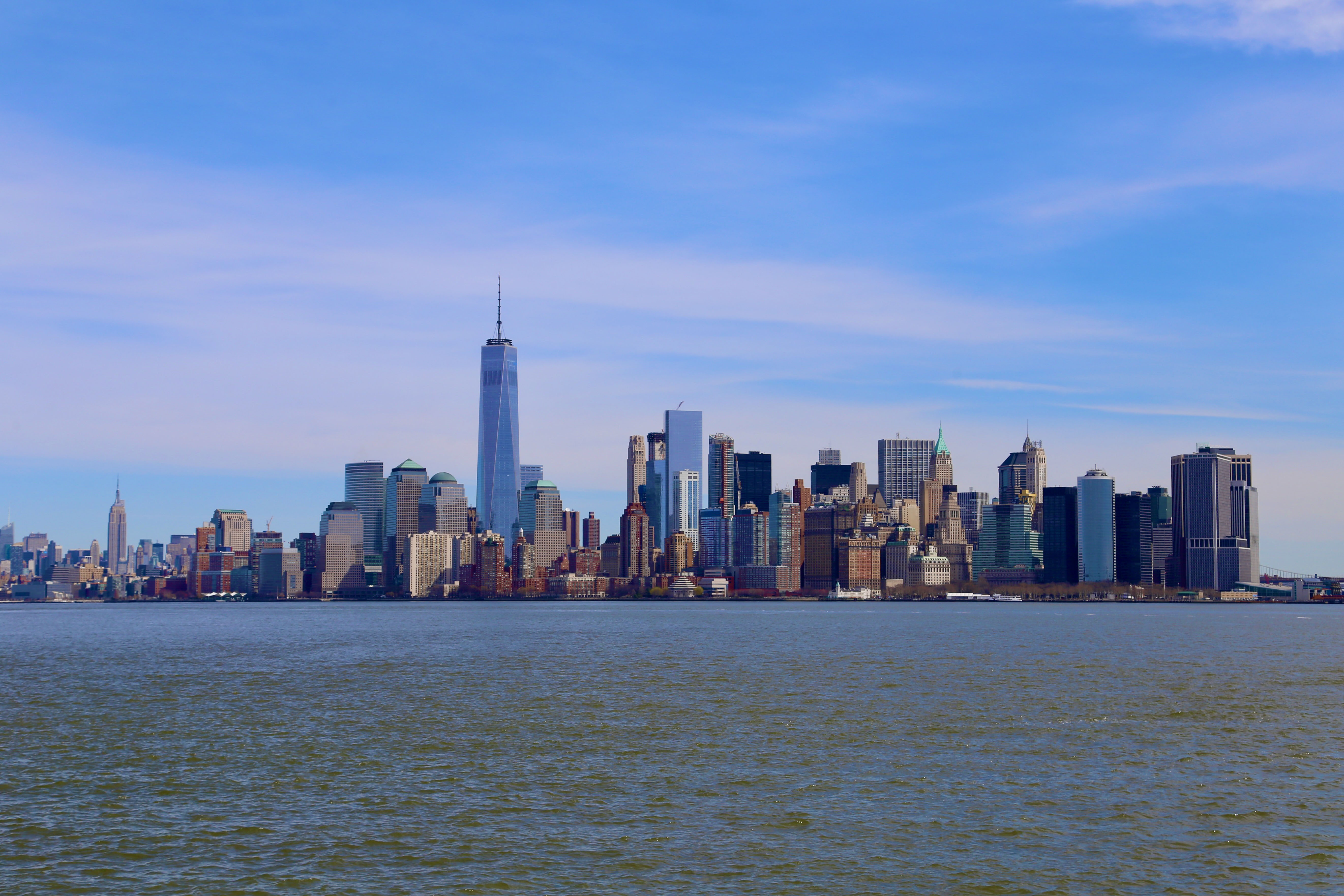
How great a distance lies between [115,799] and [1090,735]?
38768mm

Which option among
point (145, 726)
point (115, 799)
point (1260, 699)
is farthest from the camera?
point (1260, 699)

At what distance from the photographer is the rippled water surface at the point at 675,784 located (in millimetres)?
31625

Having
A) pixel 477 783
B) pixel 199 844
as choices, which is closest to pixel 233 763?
pixel 477 783

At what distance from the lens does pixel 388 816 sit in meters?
38.0

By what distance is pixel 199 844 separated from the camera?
34.5 m

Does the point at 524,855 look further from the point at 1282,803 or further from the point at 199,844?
the point at 1282,803

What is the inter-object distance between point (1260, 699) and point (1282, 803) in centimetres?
3633

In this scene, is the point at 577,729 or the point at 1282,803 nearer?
the point at 1282,803

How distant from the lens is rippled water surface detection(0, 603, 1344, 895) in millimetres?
31625

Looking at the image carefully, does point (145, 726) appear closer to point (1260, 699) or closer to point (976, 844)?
point (976, 844)

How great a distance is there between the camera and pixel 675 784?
1704 inches

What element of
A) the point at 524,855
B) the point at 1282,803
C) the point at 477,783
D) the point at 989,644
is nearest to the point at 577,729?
the point at 477,783

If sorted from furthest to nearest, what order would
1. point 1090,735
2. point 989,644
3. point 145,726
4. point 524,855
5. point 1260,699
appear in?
point 989,644
point 1260,699
point 145,726
point 1090,735
point 524,855

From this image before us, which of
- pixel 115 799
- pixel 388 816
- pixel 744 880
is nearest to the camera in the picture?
pixel 744 880
